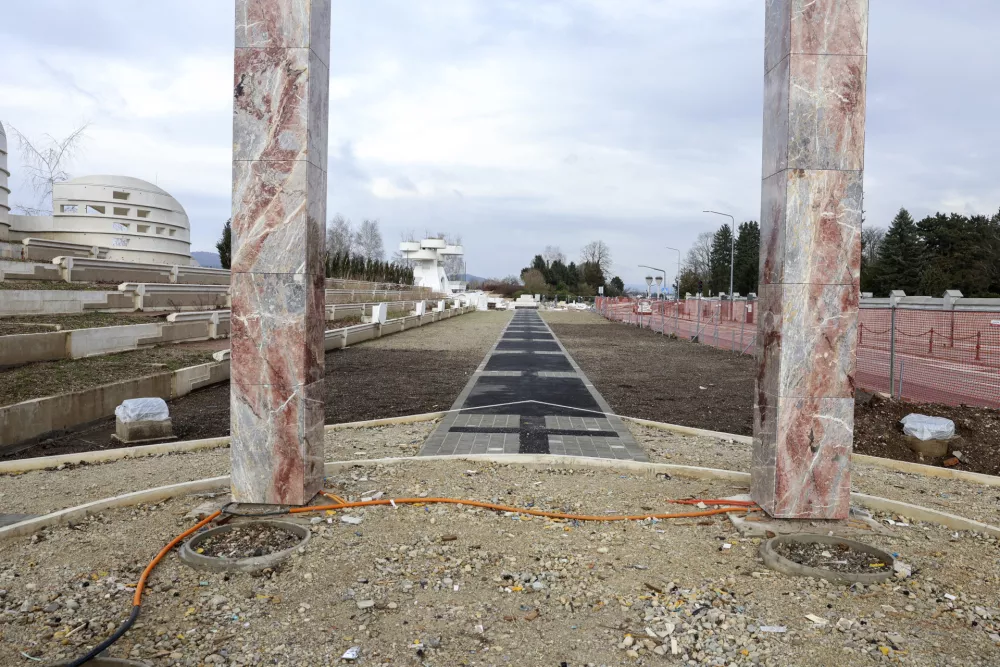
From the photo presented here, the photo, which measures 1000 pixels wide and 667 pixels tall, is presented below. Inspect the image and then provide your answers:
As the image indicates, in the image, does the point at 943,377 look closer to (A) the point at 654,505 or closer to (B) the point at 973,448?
(B) the point at 973,448

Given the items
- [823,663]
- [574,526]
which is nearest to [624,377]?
[574,526]

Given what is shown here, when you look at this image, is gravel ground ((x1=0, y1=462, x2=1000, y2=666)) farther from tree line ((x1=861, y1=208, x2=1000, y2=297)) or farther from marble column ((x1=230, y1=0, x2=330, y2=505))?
tree line ((x1=861, y1=208, x2=1000, y2=297))

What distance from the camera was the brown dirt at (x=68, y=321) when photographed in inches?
470

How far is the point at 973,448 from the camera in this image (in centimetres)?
807

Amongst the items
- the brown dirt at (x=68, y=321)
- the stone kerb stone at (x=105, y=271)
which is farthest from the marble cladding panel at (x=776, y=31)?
the stone kerb stone at (x=105, y=271)

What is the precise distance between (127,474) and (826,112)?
700 centimetres

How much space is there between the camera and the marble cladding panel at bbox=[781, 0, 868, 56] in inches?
190

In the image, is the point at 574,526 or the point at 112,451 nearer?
the point at 574,526

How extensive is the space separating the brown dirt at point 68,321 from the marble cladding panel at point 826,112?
12.1 metres

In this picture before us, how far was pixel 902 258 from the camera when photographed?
58.7m

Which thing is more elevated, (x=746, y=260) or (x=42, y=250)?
(x=746, y=260)

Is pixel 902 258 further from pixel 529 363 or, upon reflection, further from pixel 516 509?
pixel 516 509

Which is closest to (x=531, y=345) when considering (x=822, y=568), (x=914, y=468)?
(x=914, y=468)

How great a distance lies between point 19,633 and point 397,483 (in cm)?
305
